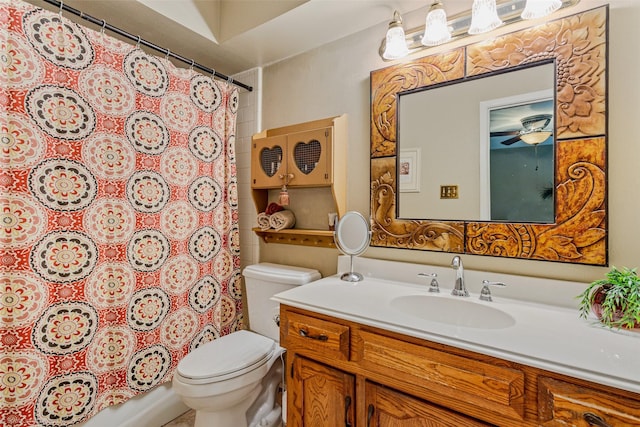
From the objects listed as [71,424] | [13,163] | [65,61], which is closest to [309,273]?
[71,424]

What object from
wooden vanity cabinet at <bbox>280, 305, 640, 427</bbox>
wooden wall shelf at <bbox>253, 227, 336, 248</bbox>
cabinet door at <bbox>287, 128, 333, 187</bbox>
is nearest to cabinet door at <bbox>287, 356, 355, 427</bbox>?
wooden vanity cabinet at <bbox>280, 305, 640, 427</bbox>

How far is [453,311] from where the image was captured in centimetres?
121

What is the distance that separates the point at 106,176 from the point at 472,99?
1661mm

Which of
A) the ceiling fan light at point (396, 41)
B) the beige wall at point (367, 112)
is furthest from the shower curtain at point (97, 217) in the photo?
the ceiling fan light at point (396, 41)

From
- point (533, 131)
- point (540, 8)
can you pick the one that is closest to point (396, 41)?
point (540, 8)

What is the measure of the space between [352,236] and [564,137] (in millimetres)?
925

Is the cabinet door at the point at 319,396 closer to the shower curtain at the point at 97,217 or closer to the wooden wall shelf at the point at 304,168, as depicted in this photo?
the wooden wall shelf at the point at 304,168

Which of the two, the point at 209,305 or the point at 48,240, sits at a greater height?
the point at 48,240

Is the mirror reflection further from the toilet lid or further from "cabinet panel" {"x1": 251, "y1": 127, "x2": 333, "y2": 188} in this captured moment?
the toilet lid

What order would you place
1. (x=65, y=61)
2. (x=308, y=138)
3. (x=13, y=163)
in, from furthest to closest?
1. (x=308, y=138)
2. (x=65, y=61)
3. (x=13, y=163)

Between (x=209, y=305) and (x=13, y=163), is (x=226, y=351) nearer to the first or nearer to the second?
(x=209, y=305)

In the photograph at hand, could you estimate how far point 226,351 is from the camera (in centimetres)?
149

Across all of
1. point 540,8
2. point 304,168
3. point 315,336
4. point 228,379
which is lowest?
point 228,379

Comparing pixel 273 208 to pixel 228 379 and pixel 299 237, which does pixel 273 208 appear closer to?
pixel 299 237
